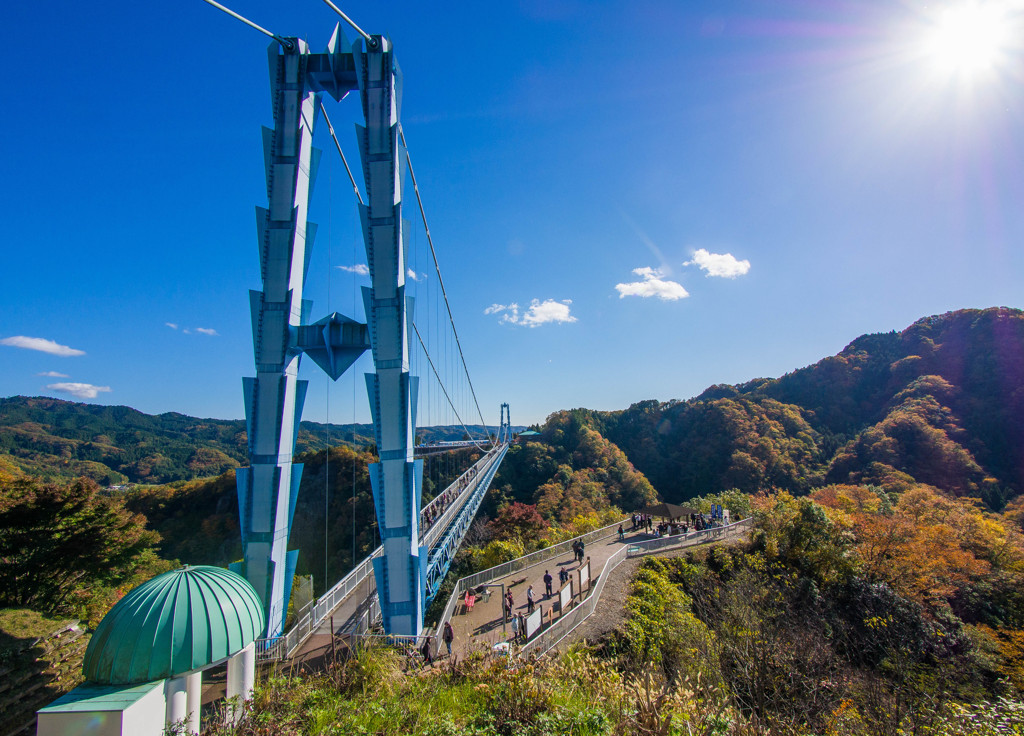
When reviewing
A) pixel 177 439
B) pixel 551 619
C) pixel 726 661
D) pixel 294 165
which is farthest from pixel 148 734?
pixel 177 439

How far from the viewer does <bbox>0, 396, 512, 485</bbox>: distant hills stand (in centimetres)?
5222

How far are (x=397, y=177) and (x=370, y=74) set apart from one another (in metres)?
2.08

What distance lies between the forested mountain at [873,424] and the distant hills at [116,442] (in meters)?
31.1

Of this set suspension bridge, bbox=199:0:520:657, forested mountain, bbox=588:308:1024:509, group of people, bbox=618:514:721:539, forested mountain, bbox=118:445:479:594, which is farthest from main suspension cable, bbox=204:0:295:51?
forested mountain, bbox=588:308:1024:509

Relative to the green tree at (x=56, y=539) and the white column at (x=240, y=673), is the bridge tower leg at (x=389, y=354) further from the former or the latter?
the green tree at (x=56, y=539)

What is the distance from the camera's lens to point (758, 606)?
11922 millimetres

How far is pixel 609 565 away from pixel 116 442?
83.2 metres

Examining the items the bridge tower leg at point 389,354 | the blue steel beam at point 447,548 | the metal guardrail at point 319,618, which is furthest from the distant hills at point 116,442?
the bridge tower leg at point 389,354

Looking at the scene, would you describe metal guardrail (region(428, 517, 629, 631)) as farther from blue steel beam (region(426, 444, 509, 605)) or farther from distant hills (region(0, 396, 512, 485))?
distant hills (region(0, 396, 512, 485))

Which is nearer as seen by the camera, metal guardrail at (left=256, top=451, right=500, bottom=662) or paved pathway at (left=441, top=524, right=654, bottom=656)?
metal guardrail at (left=256, top=451, right=500, bottom=662)

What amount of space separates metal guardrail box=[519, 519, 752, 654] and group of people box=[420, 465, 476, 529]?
6845mm

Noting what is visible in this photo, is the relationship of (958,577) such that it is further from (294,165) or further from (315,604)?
(294,165)

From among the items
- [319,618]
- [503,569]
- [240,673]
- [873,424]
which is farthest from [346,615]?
[873,424]

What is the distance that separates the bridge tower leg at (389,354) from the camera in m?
8.37
